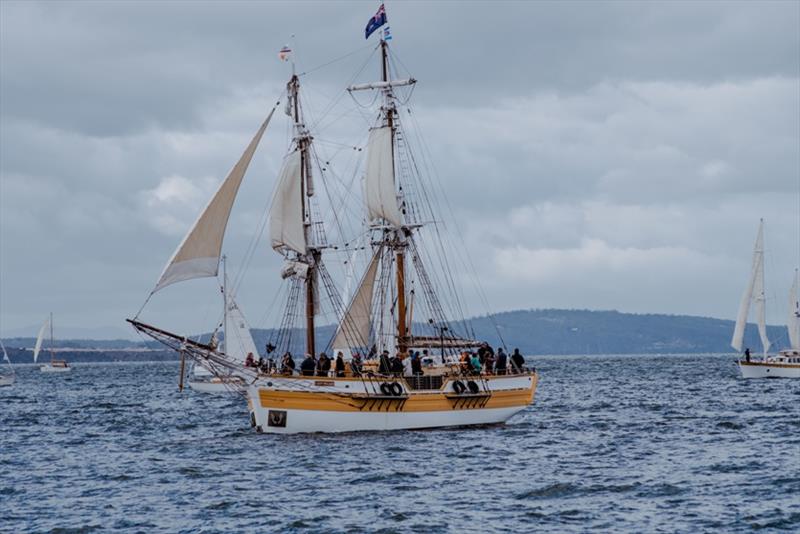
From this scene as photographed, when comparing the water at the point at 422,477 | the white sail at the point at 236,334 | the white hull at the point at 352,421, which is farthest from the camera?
the white sail at the point at 236,334

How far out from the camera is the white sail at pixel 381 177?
206 feet

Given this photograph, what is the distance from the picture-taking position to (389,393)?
52.1m

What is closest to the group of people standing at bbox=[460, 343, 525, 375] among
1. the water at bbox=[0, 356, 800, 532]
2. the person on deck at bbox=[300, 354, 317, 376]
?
the water at bbox=[0, 356, 800, 532]

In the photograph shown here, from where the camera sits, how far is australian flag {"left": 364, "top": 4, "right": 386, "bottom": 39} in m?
63.4

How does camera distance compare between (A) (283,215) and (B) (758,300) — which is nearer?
(A) (283,215)

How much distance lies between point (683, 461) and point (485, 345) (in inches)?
708

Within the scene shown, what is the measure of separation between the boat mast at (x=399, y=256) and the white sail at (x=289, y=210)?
19.9ft

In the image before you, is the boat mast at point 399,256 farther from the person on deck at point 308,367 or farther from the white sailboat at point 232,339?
the white sailboat at point 232,339

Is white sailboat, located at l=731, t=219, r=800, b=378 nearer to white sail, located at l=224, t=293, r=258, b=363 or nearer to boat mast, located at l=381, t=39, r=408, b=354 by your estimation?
white sail, located at l=224, t=293, r=258, b=363

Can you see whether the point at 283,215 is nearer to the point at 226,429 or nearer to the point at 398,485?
the point at 226,429

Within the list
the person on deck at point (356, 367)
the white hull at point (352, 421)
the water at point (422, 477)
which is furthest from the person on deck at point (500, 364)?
the person on deck at point (356, 367)

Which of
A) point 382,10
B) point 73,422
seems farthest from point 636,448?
point 73,422

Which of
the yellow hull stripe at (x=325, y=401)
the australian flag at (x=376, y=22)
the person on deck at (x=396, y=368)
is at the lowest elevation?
the yellow hull stripe at (x=325, y=401)

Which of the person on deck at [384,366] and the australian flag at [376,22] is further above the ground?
the australian flag at [376,22]
